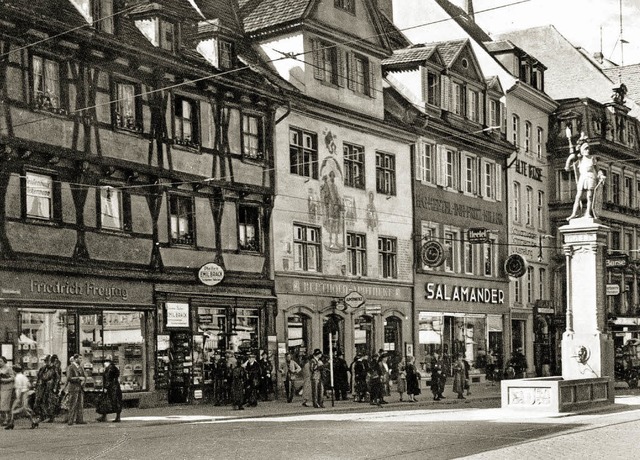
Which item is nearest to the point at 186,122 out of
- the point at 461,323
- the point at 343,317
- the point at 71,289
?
the point at 71,289

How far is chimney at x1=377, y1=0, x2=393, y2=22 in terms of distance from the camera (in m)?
52.7

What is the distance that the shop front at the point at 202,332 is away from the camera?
31.2m

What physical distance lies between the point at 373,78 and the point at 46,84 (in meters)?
16.8

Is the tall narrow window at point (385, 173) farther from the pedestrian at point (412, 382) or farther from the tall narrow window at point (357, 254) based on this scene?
the pedestrian at point (412, 382)

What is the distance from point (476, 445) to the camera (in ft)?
59.1

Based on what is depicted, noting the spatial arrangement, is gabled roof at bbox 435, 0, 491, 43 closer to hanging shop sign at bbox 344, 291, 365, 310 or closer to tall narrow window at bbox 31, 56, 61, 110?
hanging shop sign at bbox 344, 291, 365, 310

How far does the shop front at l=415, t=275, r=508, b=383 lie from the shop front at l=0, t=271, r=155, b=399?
15.5m

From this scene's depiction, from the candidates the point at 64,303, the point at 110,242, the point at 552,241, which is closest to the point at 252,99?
the point at 110,242

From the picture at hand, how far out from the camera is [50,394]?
2533cm

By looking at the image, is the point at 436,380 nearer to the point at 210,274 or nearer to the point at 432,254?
the point at 210,274

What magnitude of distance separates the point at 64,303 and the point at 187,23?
10493 mm

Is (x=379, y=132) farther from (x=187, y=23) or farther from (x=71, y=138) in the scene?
(x=71, y=138)

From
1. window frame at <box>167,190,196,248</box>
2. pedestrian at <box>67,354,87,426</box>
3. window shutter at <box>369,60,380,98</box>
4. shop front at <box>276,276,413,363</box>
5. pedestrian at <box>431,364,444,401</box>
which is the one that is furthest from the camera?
window shutter at <box>369,60,380,98</box>

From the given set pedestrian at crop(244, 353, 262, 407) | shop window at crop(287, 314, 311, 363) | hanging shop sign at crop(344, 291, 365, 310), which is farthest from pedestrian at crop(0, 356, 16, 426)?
shop window at crop(287, 314, 311, 363)
